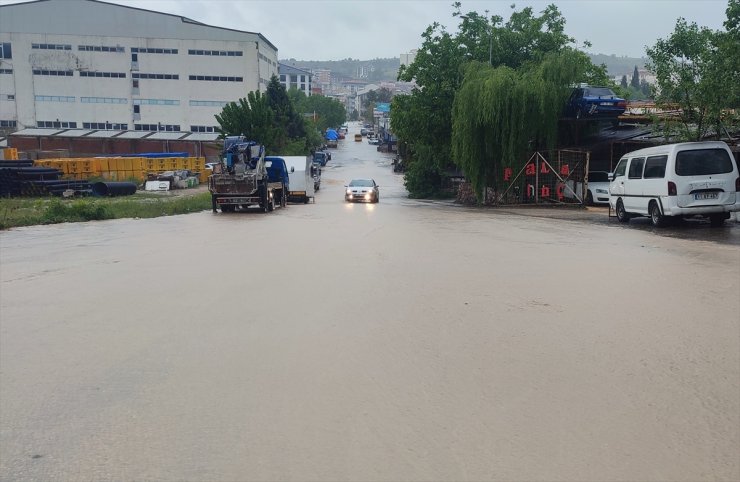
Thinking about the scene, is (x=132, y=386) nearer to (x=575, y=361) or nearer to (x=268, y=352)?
(x=268, y=352)

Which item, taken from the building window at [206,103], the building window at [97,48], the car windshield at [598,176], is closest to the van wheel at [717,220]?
the car windshield at [598,176]

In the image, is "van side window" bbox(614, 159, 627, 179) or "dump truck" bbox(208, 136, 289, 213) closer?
"van side window" bbox(614, 159, 627, 179)

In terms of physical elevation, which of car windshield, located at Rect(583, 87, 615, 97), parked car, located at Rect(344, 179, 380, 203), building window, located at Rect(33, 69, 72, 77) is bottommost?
parked car, located at Rect(344, 179, 380, 203)

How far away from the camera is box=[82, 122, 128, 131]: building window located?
80750 mm

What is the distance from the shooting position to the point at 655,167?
16.8 meters

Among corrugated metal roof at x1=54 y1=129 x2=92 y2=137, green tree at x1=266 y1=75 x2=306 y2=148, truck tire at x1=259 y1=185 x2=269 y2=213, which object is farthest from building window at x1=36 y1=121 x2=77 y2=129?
truck tire at x1=259 y1=185 x2=269 y2=213

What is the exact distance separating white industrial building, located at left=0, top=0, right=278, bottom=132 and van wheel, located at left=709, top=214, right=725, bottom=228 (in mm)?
71517

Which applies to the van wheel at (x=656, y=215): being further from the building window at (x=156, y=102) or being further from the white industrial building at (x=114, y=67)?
the building window at (x=156, y=102)

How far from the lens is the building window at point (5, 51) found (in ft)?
259

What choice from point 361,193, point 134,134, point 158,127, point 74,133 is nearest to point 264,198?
point 361,193

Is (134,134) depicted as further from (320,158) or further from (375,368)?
(375,368)

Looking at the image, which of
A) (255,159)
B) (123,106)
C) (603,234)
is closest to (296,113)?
(123,106)

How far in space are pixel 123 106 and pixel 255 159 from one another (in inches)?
2362

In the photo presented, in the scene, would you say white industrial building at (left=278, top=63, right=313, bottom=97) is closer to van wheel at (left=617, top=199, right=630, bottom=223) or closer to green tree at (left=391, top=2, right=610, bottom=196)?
green tree at (left=391, top=2, right=610, bottom=196)
